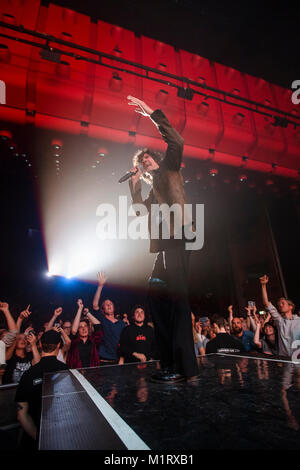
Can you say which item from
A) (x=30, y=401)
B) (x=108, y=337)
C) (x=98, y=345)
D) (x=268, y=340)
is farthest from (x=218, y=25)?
(x=30, y=401)

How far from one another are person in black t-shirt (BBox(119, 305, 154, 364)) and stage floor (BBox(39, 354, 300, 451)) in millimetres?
1802

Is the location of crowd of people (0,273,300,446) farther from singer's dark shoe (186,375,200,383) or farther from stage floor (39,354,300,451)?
singer's dark shoe (186,375,200,383)

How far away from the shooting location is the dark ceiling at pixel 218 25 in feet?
15.1

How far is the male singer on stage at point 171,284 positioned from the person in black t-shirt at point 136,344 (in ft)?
5.98

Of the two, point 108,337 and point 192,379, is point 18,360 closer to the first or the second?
point 108,337

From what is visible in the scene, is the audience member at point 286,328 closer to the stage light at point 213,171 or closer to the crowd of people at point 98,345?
the crowd of people at point 98,345

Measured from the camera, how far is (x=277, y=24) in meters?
4.88

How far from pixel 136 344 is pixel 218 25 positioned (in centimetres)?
602

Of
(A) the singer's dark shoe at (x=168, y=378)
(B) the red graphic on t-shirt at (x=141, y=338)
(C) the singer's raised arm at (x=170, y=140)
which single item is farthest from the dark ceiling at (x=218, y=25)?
(A) the singer's dark shoe at (x=168, y=378)

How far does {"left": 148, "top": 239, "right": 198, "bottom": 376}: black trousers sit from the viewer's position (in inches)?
58.9

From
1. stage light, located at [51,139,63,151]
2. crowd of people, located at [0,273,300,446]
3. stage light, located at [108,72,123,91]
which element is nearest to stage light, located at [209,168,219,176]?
stage light, located at [108,72,123,91]

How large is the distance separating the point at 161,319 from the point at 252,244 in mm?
7997
